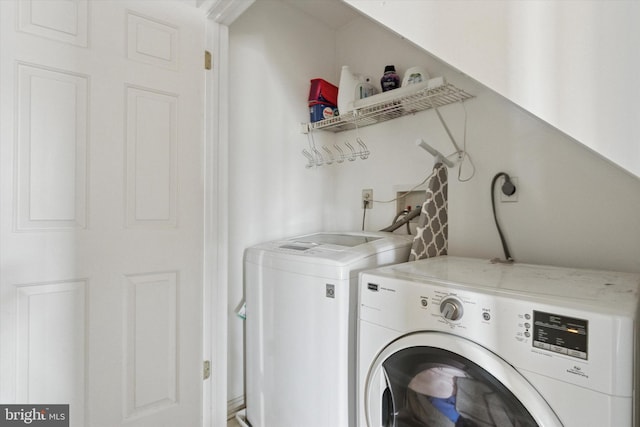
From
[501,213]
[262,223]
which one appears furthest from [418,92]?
[262,223]

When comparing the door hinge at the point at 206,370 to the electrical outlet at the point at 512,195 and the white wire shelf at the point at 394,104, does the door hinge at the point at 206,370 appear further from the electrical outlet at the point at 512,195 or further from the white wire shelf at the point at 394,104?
the electrical outlet at the point at 512,195

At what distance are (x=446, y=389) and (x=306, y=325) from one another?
55cm

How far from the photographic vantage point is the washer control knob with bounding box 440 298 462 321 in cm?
76

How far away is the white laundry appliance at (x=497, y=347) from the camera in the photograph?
22.8 inches

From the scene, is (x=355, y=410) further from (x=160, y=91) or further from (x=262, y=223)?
(x=160, y=91)

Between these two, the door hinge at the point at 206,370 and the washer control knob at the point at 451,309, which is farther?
the door hinge at the point at 206,370

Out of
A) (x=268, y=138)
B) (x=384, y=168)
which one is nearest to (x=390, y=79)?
(x=384, y=168)

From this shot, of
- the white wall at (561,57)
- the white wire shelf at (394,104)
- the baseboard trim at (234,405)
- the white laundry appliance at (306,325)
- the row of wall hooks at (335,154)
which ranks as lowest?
the baseboard trim at (234,405)

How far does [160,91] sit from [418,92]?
3.80 ft

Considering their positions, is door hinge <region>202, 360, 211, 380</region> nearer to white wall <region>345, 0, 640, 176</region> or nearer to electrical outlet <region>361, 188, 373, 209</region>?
electrical outlet <region>361, 188, 373, 209</region>

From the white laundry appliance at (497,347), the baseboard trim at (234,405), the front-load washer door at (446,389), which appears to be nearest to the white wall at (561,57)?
the white laundry appliance at (497,347)

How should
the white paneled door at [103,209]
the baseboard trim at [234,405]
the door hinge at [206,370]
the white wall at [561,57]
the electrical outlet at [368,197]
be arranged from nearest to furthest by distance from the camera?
the white wall at [561,57] < the white paneled door at [103,209] < the door hinge at [206,370] < the baseboard trim at [234,405] < the electrical outlet at [368,197]

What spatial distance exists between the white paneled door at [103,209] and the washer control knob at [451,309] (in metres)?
1.14

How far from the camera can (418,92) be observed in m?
1.42
